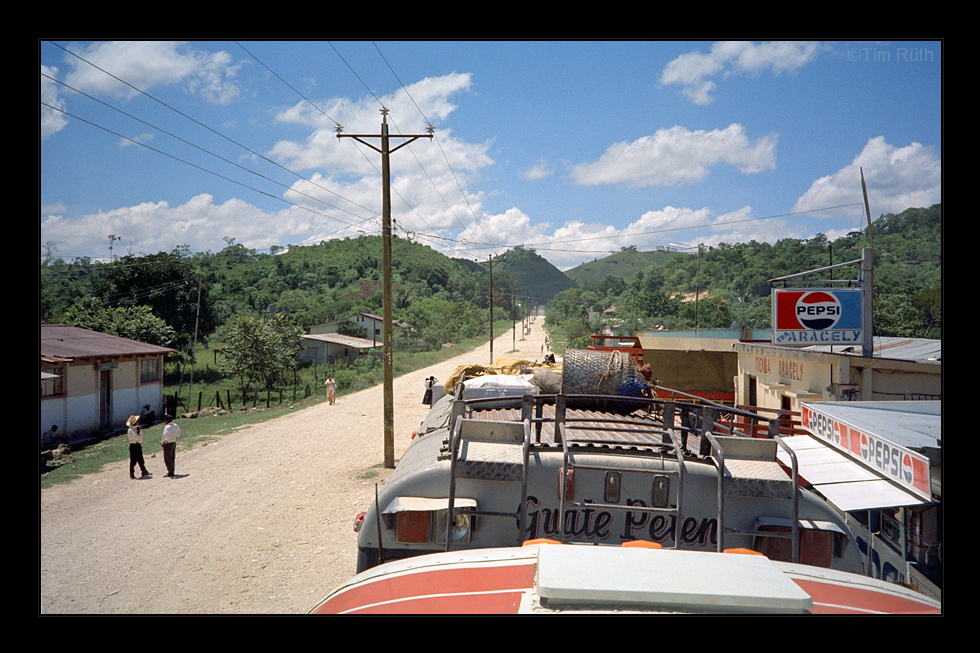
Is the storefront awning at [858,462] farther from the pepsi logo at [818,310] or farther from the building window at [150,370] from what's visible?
the building window at [150,370]

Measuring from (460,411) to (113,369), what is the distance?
21.8m

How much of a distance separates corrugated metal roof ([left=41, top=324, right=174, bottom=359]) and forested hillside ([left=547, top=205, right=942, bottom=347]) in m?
27.4

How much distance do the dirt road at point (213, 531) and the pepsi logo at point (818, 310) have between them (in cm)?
1037

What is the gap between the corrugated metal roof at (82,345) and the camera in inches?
758

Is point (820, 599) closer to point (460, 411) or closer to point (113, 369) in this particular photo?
point (460, 411)

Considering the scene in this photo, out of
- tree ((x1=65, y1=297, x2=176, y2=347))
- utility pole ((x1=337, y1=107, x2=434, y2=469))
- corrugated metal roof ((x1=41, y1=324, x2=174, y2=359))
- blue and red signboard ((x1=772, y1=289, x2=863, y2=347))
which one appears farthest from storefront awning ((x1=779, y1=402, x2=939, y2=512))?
tree ((x1=65, y1=297, x2=176, y2=347))

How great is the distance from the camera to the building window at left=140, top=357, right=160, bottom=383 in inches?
950

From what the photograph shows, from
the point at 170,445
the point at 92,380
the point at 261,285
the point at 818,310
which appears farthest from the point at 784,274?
the point at 261,285

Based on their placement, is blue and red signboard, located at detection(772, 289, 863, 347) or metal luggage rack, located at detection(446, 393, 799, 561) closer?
metal luggage rack, located at detection(446, 393, 799, 561)

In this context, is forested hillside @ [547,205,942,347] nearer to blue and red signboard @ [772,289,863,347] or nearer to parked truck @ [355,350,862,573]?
blue and red signboard @ [772,289,863,347]

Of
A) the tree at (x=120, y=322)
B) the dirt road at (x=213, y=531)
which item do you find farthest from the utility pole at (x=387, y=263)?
the tree at (x=120, y=322)

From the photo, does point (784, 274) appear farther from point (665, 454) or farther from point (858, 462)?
point (665, 454)

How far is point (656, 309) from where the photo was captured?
63.9m
